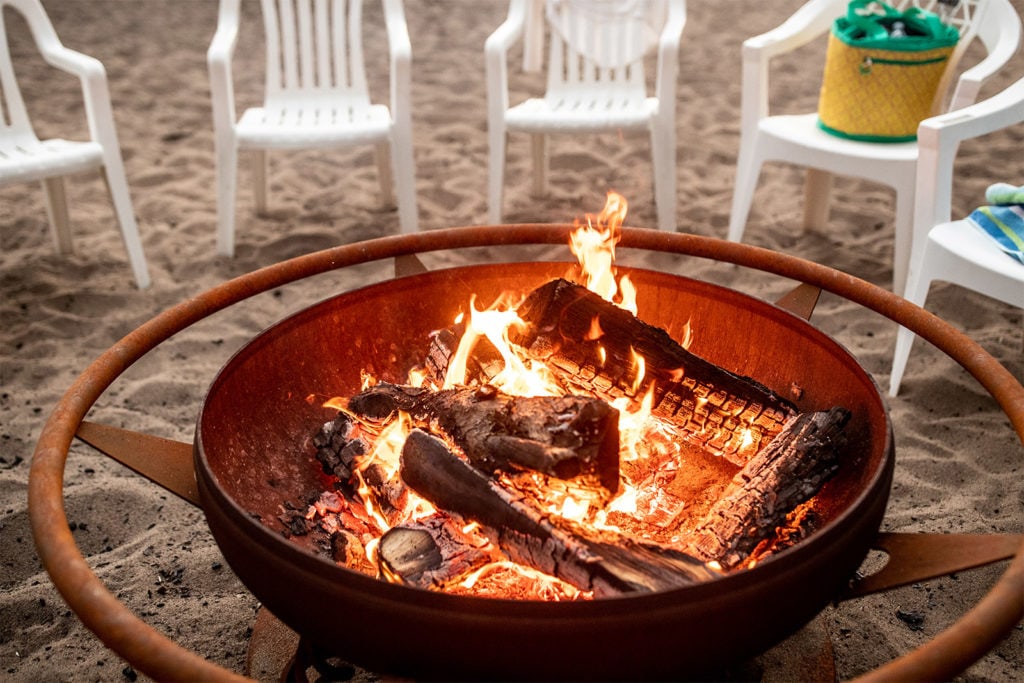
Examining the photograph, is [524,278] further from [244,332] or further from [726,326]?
[244,332]

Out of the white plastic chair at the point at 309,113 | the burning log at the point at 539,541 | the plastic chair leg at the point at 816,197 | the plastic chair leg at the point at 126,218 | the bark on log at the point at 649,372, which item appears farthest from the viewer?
the plastic chair leg at the point at 816,197

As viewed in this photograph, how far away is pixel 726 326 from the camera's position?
1.84m

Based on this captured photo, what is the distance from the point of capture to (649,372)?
1.74m

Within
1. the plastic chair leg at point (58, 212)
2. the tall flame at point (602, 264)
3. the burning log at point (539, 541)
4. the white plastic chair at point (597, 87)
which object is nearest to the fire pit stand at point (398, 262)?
the tall flame at point (602, 264)

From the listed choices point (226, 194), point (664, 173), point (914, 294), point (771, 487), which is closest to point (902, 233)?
point (914, 294)

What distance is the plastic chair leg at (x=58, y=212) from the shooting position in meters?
3.38

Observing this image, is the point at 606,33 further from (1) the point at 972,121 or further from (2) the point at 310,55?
(1) the point at 972,121

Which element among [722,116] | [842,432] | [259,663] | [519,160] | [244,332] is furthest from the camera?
[722,116]

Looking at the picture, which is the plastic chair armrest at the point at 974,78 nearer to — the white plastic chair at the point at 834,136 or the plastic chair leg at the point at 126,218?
the white plastic chair at the point at 834,136

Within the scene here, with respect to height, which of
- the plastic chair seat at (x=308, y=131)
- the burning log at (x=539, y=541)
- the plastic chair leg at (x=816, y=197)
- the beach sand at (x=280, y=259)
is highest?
the burning log at (x=539, y=541)

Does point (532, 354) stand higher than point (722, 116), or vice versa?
point (532, 354)

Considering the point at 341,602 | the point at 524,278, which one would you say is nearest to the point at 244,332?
the point at 524,278

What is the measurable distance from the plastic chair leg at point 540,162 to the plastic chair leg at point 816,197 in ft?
3.41

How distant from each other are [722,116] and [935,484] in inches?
115
